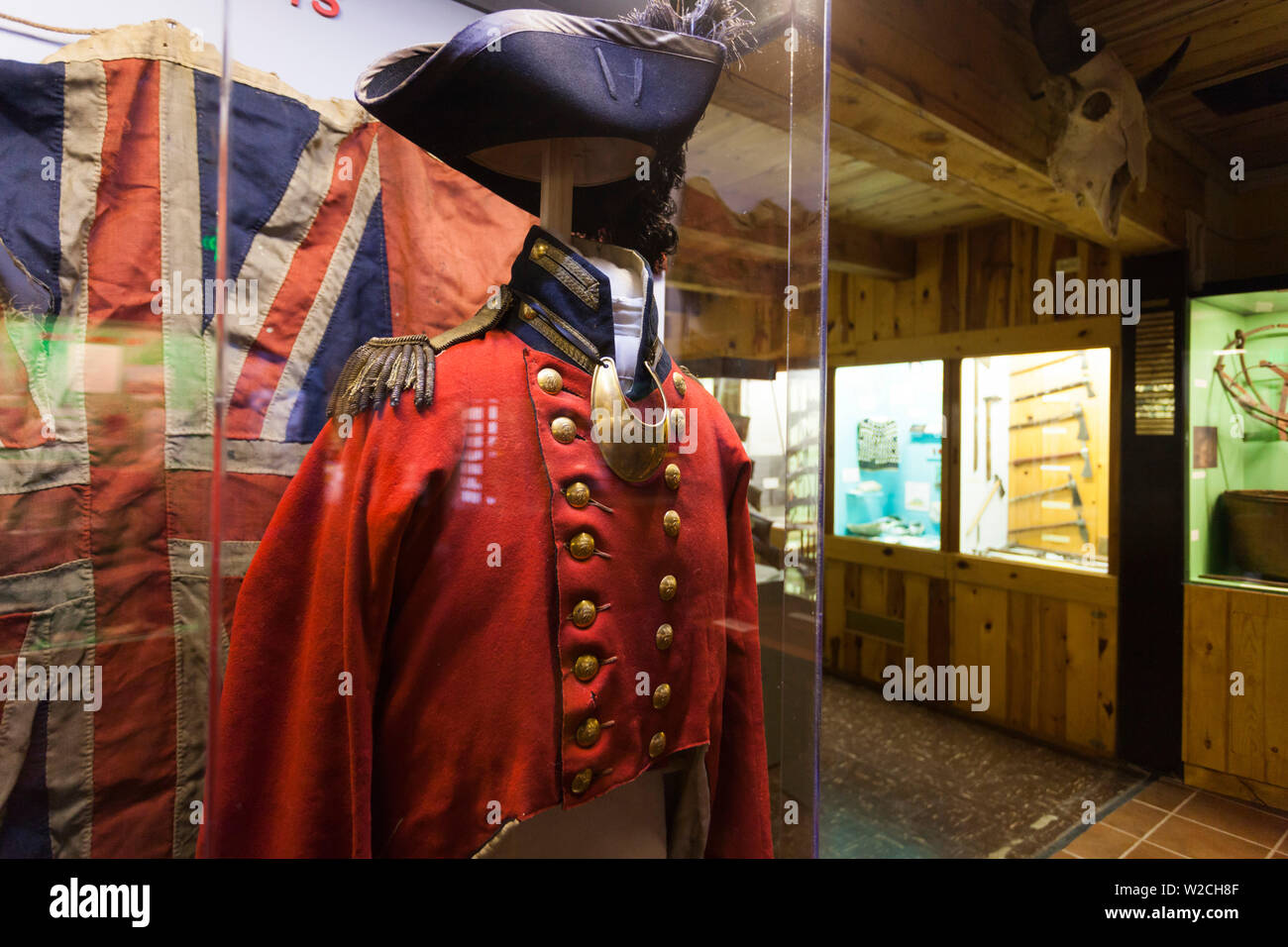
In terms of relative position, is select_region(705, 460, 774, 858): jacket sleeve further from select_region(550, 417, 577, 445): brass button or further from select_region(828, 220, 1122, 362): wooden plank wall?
select_region(828, 220, 1122, 362): wooden plank wall

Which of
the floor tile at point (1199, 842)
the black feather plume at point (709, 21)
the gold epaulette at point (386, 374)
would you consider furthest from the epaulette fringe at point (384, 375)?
the floor tile at point (1199, 842)

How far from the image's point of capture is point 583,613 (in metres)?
0.71

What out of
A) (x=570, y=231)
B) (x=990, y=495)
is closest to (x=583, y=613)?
(x=570, y=231)

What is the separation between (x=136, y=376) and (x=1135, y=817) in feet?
11.6

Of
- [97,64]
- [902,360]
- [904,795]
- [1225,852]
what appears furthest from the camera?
[902,360]

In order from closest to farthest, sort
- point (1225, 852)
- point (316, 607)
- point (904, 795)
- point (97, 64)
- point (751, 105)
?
point (316, 607)
point (97, 64)
point (751, 105)
point (1225, 852)
point (904, 795)

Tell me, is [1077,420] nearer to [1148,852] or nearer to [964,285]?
[964,285]

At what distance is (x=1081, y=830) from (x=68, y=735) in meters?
3.23

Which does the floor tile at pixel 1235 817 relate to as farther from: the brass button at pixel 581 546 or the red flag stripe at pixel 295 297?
the red flag stripe at pixel 295 297

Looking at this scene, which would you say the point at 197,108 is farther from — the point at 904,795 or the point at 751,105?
the point at 904,795

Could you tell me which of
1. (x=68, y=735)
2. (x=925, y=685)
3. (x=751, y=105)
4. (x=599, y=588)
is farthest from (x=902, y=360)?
(x=68, y=735)

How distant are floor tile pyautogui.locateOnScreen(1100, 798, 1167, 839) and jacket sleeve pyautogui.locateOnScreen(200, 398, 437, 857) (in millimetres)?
3104

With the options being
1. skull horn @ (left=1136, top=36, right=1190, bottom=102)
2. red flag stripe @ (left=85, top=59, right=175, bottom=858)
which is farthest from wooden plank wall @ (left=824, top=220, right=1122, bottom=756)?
red flag stripe @ (left=85, top=59, right=175, bottom=858)

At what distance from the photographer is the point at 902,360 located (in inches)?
160
